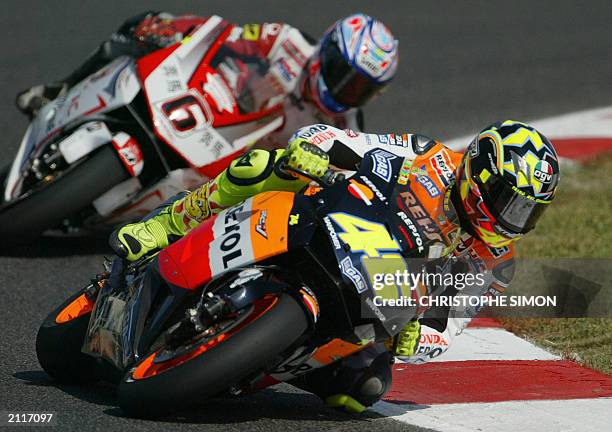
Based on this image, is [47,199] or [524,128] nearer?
[524,128]

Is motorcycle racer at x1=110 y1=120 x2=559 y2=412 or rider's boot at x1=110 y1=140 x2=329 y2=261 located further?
rider's boot at x1=110 y1=140 x2=329 y2=261

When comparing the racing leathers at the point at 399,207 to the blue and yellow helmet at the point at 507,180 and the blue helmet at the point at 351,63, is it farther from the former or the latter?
the blue helmet at the point at 351,63

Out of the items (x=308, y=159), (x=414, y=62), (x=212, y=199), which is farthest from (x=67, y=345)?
(x=414, y=62)

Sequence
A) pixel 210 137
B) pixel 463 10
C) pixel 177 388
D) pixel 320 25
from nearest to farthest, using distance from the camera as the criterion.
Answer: pixel 177 388 → pixel 210 137 → pixel 320 25 → pixel 463 10

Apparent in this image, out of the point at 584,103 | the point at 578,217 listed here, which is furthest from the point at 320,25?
the point at 578,217

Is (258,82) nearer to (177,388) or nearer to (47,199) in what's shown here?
(47,199)

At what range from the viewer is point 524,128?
5.32 metres

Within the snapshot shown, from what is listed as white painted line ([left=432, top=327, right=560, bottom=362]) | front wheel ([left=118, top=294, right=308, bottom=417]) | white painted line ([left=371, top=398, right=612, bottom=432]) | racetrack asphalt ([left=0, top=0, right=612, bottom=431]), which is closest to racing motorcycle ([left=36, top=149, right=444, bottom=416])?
front wheel ([left=118, top=294, right=308, bottom=417])

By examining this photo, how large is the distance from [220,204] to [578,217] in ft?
14.3

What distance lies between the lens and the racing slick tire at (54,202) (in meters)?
7.61

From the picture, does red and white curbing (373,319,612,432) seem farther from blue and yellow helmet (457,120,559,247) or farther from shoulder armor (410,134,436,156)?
shoulder armor (410,134,436,156)

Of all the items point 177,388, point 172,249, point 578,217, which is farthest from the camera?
point 578,217

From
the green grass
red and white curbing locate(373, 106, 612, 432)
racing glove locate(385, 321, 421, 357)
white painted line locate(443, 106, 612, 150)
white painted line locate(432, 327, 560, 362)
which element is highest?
racing glove locate(385, 321, 421, 357)

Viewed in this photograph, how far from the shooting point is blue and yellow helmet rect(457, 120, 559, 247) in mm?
5180
